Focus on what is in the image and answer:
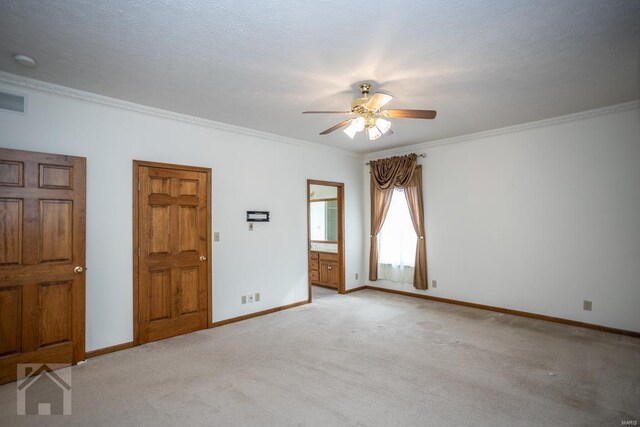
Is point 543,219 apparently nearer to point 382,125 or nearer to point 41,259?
point 382,125

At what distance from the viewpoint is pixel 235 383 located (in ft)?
9.23

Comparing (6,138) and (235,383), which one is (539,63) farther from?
(6,138)

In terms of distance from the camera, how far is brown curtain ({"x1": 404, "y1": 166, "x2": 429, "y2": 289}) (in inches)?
219

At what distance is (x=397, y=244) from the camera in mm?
5988

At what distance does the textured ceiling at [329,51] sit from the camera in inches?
81.7

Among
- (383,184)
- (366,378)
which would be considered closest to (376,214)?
(383,184)

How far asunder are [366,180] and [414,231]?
1.44m

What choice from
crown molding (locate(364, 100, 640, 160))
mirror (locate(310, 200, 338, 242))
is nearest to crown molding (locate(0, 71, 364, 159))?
crown molding (locate(364, 100, 640, 160))

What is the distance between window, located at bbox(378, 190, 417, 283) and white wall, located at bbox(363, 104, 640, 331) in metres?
0.36

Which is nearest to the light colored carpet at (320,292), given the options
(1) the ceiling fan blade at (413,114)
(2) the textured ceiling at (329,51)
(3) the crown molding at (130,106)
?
(3) the crown molding at (130,106)

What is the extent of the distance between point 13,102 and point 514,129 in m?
5.71

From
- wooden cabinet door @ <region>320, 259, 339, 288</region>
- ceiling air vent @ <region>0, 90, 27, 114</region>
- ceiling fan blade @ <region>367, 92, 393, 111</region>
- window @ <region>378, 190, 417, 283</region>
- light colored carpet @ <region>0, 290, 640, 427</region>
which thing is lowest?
light colored carpet @ <region>0, 290, 640, 427</region>

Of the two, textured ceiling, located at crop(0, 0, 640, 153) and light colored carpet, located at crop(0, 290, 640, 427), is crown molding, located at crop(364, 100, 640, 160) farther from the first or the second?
light colored carpet, located at crop(0, 290, 640, 427)

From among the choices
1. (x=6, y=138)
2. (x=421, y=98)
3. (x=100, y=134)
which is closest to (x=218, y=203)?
(x=100, y=134)
